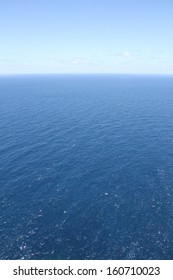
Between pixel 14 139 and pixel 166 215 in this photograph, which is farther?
pixel 14 139

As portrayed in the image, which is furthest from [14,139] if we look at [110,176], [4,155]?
[110,176]

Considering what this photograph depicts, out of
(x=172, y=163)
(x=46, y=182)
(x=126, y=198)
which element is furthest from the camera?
(x=172, y=163)

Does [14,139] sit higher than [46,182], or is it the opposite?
[14,139]

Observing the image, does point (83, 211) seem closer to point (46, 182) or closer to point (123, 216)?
point (123, 216)
